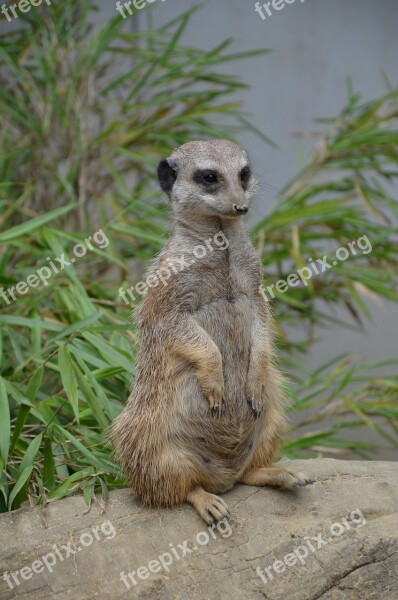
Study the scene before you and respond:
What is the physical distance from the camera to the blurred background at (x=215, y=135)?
11.9 feet

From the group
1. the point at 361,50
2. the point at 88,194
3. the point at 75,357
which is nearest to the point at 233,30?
the point at 361,50

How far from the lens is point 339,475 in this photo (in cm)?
242

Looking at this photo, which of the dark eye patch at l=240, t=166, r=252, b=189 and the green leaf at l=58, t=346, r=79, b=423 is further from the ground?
the dark eye patch at l=240, t=166, r=252, b=189

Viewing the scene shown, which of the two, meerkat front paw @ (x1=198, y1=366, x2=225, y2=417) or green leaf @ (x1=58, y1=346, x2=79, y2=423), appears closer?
meerkat front paw @ (x1=198, y1=366, x2=225, y2=417)

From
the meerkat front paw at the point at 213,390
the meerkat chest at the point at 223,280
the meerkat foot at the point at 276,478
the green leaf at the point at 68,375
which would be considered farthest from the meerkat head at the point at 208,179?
the meerkat foot at the point at 276,478

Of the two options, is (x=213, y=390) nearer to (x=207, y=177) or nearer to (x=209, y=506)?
(x=209, y=506)

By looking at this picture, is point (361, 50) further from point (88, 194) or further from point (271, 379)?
point (271, 379)

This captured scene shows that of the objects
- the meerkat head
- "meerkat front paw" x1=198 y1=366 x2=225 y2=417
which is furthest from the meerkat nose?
"meerkat front paw" x1=198 y1=366 x2=225 y2=417

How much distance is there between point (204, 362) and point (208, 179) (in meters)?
0.50

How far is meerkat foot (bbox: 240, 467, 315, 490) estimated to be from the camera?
89.0 inches

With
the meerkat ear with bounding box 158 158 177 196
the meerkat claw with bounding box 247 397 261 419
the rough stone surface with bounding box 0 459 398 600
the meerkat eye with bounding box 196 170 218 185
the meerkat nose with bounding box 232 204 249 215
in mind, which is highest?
the meerkat ear with bounding box 158 158 177 196

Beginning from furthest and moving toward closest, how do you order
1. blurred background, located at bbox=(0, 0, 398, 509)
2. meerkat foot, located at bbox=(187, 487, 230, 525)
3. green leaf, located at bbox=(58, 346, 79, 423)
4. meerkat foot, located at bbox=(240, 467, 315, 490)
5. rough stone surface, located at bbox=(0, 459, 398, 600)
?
blurred background, located at bbox=(0, 0, 398, 509) → green leaf, located at bbox=(58, 346, 79, 423) → meerkat foot, located at bbox=(240, 467, 315, 490) → meerkat foot, located at bbox=(187, 487, 230, 525) → rough stone surface, located at bbox=(0, 459, 398, 600)

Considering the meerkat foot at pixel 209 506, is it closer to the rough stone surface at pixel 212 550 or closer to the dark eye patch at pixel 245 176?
the rough stone surface at pixel 212 550

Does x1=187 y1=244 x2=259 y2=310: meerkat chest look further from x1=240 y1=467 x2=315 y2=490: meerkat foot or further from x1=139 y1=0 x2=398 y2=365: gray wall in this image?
x1=139 y1=0 x2=398 y2=365: gray wall
